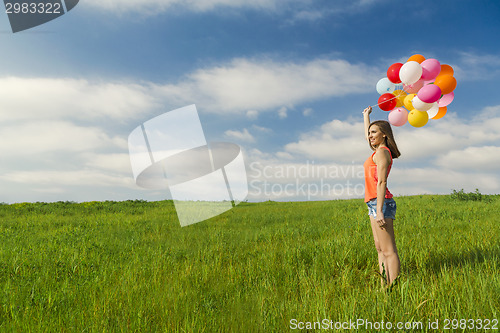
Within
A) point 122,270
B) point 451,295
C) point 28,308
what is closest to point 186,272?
point 122,270

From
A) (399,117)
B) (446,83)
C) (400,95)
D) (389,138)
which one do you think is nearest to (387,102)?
(400,95)

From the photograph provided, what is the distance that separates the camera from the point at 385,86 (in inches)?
210

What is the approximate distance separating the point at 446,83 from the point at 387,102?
0.94 meters

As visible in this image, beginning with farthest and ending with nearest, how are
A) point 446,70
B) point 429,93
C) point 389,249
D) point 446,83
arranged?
point 446,70 < point 446,83 < point 429,93 < point 389,249

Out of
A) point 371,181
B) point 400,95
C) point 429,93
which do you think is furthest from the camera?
point 400,95

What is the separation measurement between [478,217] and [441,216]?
108 centimetres

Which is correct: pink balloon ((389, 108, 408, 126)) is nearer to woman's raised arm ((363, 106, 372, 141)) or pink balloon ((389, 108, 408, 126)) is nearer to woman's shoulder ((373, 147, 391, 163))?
woman's raised arm ((363, 106, 372, 141))

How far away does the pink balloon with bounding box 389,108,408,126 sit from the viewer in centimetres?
505

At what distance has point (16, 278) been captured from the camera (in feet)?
15.5

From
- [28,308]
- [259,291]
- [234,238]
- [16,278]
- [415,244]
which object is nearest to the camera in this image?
[28,308]

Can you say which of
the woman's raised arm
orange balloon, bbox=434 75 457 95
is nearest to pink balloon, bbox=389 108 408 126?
the woman's raised arm

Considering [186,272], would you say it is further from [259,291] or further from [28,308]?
[28,308]

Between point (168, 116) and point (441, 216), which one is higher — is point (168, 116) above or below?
above

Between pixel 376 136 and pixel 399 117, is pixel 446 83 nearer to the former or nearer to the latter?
pixel 399 117
